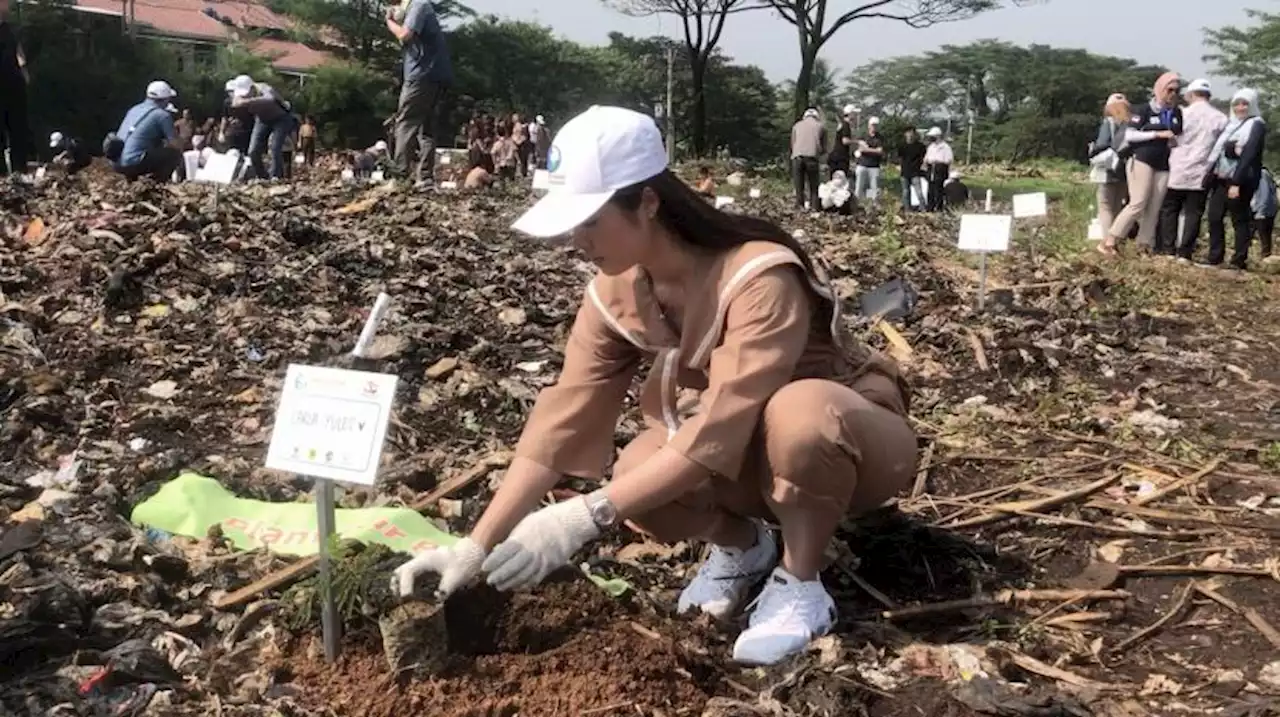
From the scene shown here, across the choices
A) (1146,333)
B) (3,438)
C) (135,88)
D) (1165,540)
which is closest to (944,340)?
(1146,333)

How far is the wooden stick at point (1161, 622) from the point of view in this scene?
98.2 inches

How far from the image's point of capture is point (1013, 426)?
13.6 ft

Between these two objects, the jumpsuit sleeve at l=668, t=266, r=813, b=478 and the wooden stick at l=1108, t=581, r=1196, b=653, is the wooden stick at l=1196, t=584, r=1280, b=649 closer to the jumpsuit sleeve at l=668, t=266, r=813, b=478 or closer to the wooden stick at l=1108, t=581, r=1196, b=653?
the wooden stick at l=1108, t=581, r=1196, b=653

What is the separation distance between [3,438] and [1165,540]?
3239 millimetres

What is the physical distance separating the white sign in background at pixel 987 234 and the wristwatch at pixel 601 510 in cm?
398

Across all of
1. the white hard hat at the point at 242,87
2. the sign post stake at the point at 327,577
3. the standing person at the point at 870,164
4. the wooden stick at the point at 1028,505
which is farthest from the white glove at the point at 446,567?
the standing person at the point at 870,164

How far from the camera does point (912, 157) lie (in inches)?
658

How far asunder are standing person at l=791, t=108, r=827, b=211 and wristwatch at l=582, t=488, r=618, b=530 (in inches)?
457

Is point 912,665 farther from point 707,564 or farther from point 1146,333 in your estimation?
point 1146,333

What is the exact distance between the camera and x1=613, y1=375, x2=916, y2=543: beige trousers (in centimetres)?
230

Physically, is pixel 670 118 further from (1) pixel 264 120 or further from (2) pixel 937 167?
(1) pixel 264 120

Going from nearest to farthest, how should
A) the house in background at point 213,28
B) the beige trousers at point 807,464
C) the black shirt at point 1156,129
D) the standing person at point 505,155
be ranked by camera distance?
the beige trousers at point 807,464
the black shirt at point 1156,129
the standing person at point 505,155
the house in background at point 213,28

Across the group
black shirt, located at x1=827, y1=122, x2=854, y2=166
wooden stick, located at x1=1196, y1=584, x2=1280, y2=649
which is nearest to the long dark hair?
wooden stick, located at x1=1196, y1=584, x2=1280, y2=649

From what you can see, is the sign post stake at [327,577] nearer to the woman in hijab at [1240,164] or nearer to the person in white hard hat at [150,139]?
the person in white hard hat at [150,139]
